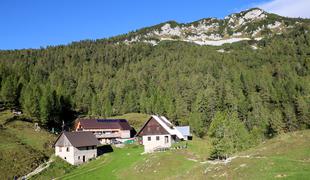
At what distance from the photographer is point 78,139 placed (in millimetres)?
83812

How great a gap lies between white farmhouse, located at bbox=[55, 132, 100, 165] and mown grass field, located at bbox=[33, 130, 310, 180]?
2846mm

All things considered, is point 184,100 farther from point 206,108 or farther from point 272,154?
point 272,154

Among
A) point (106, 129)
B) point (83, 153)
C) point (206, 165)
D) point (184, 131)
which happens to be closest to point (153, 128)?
point (83, 153)

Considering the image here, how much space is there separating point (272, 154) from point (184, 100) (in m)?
105

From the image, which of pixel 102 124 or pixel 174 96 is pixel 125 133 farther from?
pixel 174 96

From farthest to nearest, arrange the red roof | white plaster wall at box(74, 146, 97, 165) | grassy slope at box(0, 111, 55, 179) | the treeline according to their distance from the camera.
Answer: the treeline, the red roof, white plaster wall at box(74, 146, 97, 165), grassy slope at box(0, 111, 55, 179)

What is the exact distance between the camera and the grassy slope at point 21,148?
70619 mm

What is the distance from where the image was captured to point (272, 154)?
4128cm

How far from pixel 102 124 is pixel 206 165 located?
72.1 meters

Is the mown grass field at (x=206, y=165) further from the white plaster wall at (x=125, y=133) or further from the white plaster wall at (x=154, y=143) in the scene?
the white plaster wall at (x=125, y=133)

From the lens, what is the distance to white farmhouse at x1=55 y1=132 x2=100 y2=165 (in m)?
80.2

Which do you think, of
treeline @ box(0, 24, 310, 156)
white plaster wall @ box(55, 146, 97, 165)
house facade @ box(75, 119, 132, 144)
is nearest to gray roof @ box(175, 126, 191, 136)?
treeline @ box(0, 24, 310, 156)

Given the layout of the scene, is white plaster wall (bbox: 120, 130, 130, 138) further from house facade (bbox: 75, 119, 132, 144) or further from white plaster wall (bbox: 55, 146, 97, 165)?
white plaster wall (bbox: 55, 146, 97, 165)

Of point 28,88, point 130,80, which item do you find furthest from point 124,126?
point 130,80
